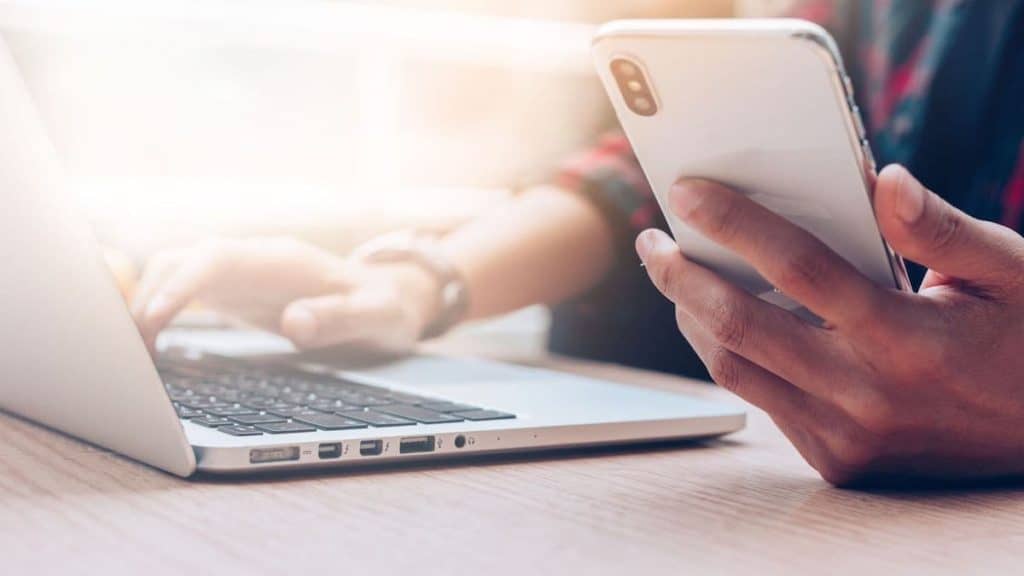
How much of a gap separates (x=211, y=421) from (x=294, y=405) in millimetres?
61

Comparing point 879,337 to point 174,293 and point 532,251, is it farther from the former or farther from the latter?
point 532,251

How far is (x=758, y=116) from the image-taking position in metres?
0.48

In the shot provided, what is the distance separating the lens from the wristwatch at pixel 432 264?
1105 millimetres

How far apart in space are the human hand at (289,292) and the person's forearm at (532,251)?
14 cm

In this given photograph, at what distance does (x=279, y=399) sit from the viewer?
66 cm

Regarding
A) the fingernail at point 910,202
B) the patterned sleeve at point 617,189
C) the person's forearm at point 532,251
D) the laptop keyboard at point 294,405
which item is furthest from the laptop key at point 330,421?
the patterned sleeve at point 617,189

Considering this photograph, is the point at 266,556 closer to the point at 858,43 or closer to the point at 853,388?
the point at 853,388

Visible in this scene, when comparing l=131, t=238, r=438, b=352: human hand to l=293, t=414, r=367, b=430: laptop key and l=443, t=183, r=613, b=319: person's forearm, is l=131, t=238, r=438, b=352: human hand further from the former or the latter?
l=293, t=414, r=367, b=430: laptop key

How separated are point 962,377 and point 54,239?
1.34ft

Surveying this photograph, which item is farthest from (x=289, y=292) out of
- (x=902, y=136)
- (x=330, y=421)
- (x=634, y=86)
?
(x=902, y=136)

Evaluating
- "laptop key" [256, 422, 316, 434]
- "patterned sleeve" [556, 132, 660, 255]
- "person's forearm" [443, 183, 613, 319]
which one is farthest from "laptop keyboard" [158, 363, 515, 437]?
"patterned sleeve" [556, 132, 660, 255]

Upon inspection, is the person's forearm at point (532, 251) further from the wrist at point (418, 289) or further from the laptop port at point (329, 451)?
the laptop port at point (329, 451)

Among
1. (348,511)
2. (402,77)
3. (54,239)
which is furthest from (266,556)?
(402,77)

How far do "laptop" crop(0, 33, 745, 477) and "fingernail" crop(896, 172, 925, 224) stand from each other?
0.23 meters
